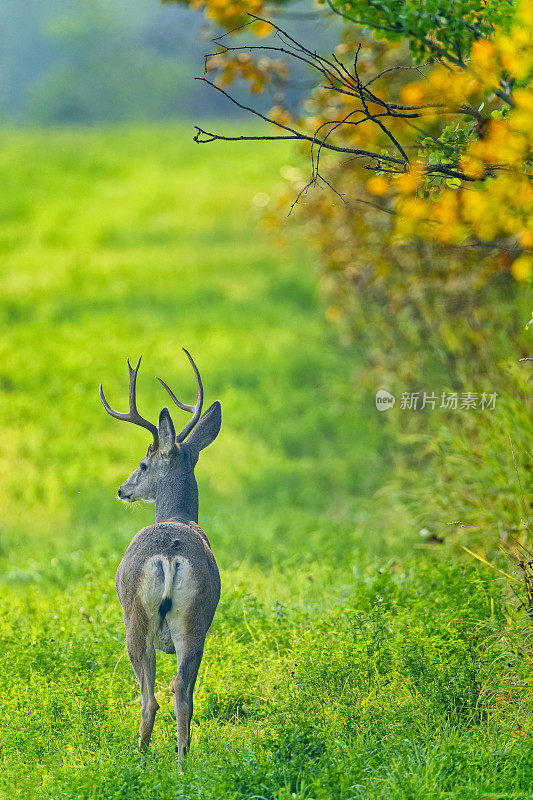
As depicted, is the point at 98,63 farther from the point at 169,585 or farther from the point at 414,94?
the point at 169,585

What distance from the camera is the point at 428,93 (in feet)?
21.7

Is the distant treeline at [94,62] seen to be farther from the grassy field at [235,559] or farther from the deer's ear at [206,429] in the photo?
the deer's ear at [206,429]

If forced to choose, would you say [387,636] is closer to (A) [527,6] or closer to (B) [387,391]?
(A) [527,6]

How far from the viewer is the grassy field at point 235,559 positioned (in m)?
4.52

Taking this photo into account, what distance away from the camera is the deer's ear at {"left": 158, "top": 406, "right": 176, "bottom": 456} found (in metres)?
5.07

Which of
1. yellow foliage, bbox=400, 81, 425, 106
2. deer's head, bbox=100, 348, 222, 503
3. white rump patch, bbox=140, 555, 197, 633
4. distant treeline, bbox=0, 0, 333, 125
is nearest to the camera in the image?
white rump patch, bbox=140, 555, 197, 633

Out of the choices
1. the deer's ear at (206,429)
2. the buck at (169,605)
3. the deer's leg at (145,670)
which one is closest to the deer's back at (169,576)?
the buck at (169,605)

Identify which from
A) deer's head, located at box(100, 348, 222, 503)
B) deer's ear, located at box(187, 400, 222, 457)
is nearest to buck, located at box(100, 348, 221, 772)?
deer's head, located at box(100, 348, 222, 503)

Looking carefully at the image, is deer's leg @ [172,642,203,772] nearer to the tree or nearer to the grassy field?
the grassy field

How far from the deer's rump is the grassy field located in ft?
1.88

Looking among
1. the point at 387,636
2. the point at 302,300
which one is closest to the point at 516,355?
the point at 387,636

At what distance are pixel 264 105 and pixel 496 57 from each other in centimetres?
4141

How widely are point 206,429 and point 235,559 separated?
3.02m

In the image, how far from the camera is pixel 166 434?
203 inches
